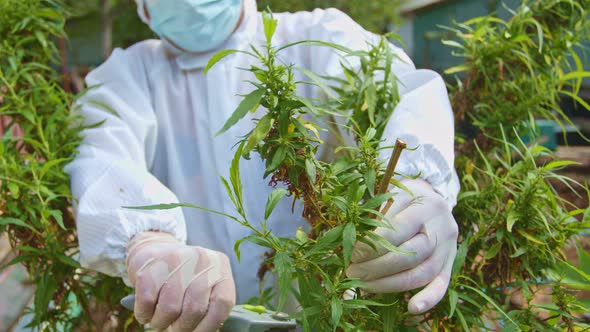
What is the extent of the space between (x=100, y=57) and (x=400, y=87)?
1068 centimetres

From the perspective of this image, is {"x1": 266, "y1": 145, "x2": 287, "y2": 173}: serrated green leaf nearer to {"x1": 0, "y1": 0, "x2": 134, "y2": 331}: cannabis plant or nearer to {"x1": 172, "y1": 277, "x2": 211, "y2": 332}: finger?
{"x1": 172, "y1": 277, "x2": 211, "y2": 332}: finger

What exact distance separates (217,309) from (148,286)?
103 mm

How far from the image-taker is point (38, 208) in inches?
38.1

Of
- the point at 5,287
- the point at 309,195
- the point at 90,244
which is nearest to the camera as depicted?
the point at 309,195

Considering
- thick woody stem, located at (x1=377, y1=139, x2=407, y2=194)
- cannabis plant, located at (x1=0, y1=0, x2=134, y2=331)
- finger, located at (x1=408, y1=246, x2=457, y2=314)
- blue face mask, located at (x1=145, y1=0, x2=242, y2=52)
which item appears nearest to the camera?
thick woody stem, located at (x1=377, y1=139, x2=407, y2=194)

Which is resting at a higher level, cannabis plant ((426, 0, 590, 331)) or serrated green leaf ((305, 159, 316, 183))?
serrated green leaf ((305, 159, 316, 183))

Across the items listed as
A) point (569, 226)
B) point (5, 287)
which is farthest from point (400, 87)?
point (5, 287)

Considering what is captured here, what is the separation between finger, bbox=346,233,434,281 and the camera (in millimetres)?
754

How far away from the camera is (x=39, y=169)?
0.98 metres

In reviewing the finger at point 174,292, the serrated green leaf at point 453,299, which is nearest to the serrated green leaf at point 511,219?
the serrated green leaf at point 453,299

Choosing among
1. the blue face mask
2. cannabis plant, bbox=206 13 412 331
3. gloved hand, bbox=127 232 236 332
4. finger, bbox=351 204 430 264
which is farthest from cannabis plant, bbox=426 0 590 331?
the blue face mask

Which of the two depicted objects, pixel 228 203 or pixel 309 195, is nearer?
pixel 309 195

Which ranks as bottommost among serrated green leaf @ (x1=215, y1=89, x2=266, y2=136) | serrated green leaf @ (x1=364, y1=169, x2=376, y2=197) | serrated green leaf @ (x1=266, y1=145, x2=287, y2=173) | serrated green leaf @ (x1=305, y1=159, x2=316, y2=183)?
serrated green leaf @ (x1=364, y1=169, x2=376, y2=197)

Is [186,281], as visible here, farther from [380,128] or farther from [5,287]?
[5,287]
